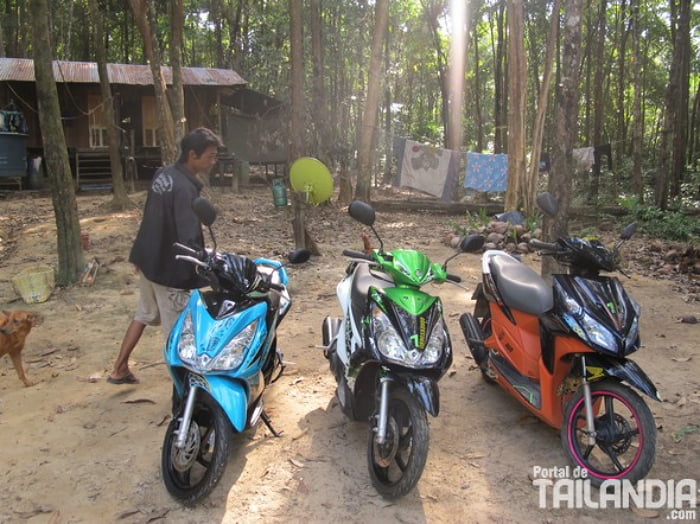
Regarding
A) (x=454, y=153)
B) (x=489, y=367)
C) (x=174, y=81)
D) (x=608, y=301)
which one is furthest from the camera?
(x=454, y=153)

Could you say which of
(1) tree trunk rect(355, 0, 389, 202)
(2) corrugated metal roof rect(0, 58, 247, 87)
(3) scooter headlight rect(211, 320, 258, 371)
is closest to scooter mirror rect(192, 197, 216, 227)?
(3) scooter headlight rect(211, 320, 258, 371)

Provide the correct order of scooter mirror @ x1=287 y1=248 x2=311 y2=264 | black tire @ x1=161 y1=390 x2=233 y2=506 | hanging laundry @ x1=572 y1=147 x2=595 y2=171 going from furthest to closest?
1. hanging laundry @ x1=572 y1=147 x2=595 y2=171
2. scooter mirror @ x1=287 y1=248 x2=311 y2=264
3. black tire @ x1=161 y1=390 x2=233 y2=506

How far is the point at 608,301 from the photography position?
288 centimetres

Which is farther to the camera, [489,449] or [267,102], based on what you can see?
[267,102]

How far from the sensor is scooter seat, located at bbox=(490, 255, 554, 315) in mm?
3152

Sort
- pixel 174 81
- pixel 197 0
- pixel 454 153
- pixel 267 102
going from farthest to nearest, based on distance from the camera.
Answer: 1. pixel 197 0
2. pixel 267 102
3. pixel 454 153
4. pixel 174 81

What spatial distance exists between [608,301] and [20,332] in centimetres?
375

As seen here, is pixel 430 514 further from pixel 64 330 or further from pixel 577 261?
pixel 64 330

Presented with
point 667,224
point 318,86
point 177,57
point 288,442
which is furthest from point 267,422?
point 318,86

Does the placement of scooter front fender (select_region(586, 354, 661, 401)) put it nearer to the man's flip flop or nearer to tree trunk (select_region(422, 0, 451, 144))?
the man's flip flop

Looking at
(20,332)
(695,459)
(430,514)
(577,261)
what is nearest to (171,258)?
(20,332)

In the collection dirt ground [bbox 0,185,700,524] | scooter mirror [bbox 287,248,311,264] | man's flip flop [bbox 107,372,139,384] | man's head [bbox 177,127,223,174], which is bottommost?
dirt ground [bbox 0,185,700,524]

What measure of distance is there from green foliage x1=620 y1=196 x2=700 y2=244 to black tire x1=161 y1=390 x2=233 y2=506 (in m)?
8.99

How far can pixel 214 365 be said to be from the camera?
2.68 meters
